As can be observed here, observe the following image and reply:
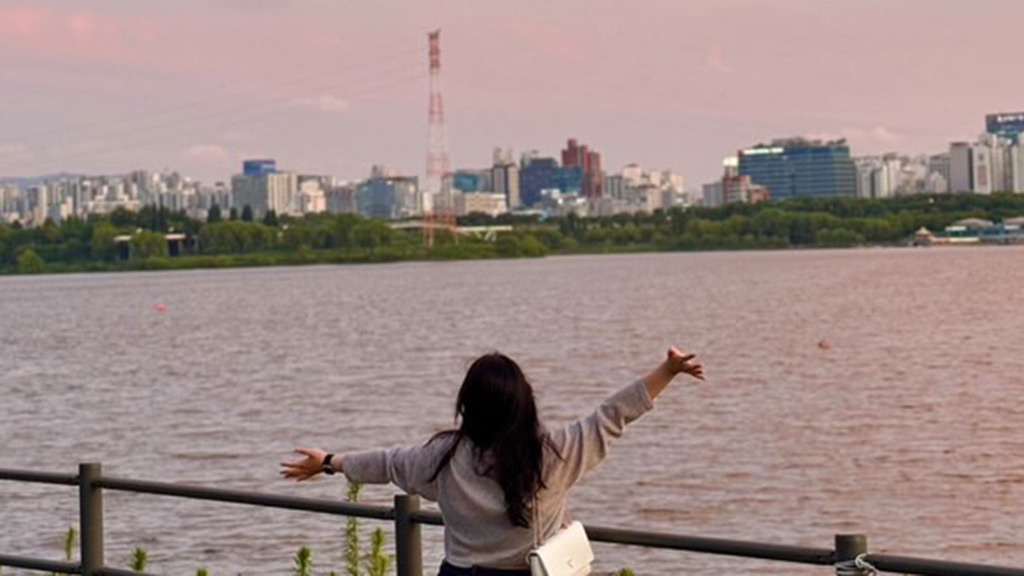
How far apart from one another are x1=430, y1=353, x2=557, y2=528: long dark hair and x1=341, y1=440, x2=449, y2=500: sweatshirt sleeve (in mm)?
206

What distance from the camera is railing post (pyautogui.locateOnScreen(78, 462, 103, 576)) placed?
8500mm

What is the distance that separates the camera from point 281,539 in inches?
846

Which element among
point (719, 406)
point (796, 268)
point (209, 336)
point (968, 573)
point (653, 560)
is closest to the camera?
point (968, 573)

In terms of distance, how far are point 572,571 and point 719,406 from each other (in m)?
35.7

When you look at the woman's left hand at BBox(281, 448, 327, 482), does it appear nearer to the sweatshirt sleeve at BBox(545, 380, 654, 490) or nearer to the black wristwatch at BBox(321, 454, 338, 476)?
the black wristwatch at BBox(321, 454, 338, 476)

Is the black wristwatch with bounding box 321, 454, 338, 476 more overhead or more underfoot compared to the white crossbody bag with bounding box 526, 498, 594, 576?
more overhead

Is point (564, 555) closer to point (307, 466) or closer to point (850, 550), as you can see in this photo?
point (850, 550)

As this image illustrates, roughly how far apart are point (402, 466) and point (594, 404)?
35.0 m

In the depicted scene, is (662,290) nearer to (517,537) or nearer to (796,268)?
(796,268)

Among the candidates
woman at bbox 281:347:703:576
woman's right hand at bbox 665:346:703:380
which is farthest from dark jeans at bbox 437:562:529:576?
woman's right hand at bbox 665:346:703:380

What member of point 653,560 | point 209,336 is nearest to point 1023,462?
point 653,560

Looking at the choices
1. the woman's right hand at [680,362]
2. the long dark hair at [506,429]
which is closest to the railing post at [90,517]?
the long dark hair at [506,429]

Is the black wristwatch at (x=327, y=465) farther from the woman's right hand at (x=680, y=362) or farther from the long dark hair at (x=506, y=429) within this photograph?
the woman's right hand at (x=680, y=362)

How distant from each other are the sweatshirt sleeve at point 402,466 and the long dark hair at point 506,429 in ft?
0.67
